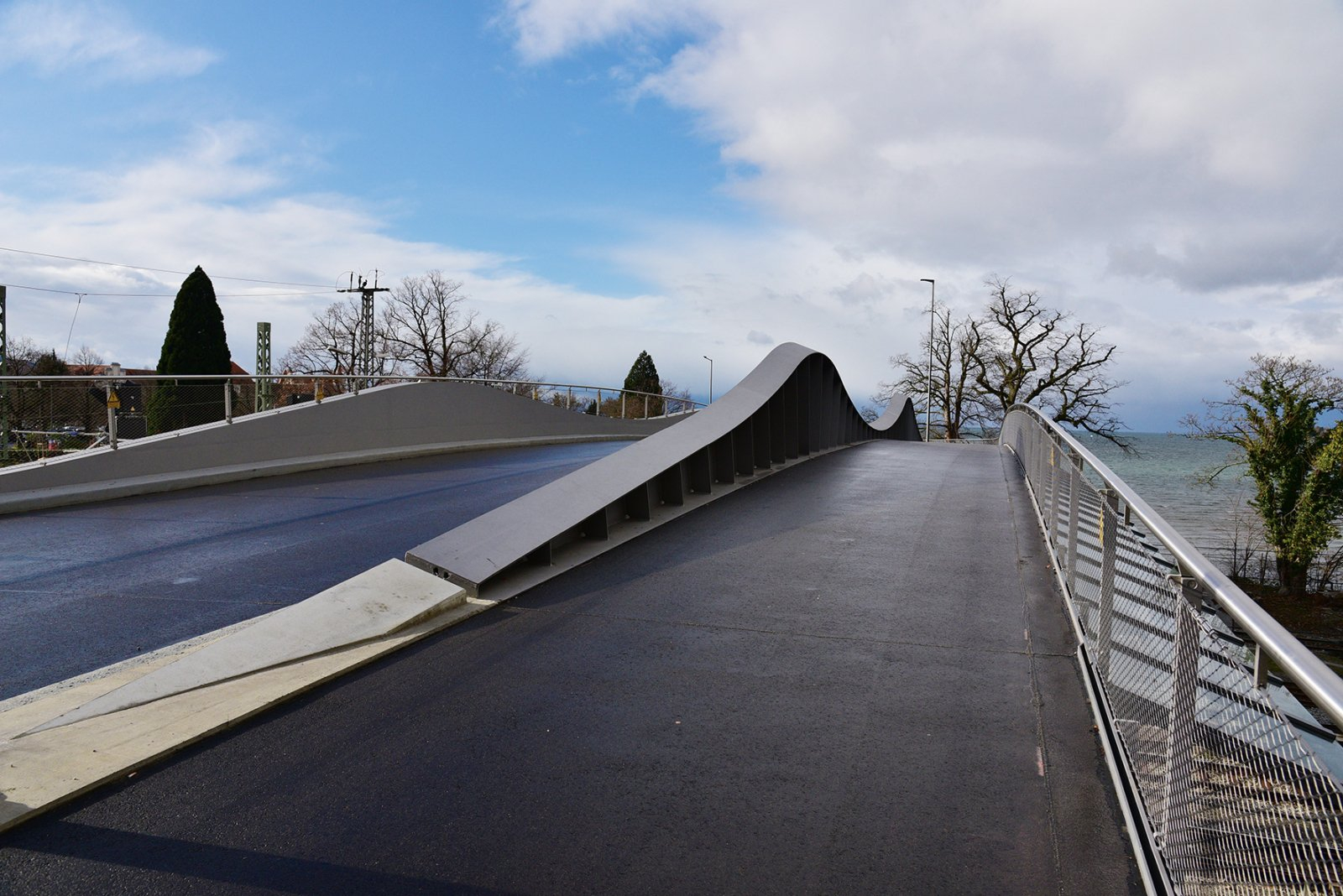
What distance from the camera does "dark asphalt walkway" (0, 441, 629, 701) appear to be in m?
6.21

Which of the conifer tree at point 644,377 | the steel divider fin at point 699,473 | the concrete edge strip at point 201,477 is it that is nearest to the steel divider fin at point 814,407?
the steel divider fin at point 699,473

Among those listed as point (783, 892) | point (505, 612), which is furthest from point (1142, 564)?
point (505, 612)

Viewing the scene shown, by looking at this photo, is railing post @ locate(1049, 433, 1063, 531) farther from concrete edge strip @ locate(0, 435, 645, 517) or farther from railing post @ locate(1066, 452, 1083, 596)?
concrete edge strip @ locate(0, 435, 645, 517)

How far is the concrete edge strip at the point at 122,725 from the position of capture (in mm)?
3939

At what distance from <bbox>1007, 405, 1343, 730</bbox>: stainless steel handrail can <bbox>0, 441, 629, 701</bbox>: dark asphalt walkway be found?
5774 millimetres

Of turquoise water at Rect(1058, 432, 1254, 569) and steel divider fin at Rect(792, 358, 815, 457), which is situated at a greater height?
steel divider fin at Rect(792, 358, 815, 457)

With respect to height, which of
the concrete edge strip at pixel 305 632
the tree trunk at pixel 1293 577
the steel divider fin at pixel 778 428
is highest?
the steel divider fin at pixel 778 428

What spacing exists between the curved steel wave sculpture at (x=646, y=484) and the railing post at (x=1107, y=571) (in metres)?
4.12

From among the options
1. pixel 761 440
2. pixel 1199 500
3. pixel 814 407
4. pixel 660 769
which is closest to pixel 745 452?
pixel 761 440

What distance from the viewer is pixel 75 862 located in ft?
11.2

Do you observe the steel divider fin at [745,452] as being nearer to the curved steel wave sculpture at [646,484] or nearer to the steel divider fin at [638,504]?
the curved steel wave sculpture at [646,484]

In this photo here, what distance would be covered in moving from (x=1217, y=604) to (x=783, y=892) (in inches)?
69.5

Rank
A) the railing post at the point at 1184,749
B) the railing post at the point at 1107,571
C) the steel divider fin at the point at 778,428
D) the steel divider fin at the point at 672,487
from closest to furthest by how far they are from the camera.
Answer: the railing post at the point at 1184,749 → the railing post at the point at 1107,571 → the steel divider fin at the point at 672,487 → the steel divider fin at the point at 778,428

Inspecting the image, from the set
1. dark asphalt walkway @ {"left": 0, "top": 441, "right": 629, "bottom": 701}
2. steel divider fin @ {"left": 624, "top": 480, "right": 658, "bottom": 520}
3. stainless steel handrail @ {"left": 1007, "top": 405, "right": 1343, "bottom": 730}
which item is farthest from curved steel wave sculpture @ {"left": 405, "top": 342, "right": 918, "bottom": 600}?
stainless steel handrail @ {"left": 1007, "top": 405, "right": 1343, "bottom": 730}
